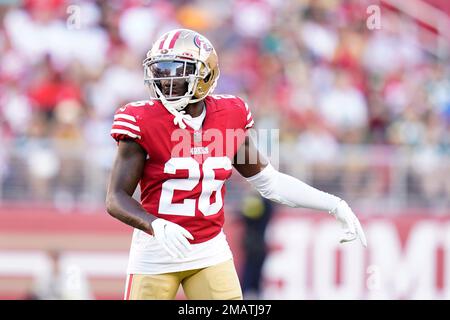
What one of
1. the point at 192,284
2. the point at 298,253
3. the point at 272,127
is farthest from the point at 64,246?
the point at 192,284

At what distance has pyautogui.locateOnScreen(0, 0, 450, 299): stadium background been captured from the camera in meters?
10.9

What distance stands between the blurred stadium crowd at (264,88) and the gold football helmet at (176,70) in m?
5.20

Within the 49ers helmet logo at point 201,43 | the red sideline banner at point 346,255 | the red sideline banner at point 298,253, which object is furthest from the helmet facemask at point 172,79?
the red sideline banner at point 346,255

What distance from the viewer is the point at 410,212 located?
37.1 feet

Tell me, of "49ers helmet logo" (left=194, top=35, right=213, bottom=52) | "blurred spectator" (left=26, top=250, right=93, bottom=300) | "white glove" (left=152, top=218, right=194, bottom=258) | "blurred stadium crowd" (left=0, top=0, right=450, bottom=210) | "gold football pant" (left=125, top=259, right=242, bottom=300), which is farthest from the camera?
"blurred stadium crowd" (left=0, top=0, right=450, bottom=210)

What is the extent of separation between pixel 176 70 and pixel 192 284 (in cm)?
110

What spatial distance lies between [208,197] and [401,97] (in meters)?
7.63

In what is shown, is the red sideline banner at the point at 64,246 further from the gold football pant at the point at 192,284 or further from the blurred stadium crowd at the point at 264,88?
the gold football pant at the point at 192,284

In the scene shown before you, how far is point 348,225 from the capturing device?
5.79 m

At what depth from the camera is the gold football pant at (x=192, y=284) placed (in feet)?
17.8

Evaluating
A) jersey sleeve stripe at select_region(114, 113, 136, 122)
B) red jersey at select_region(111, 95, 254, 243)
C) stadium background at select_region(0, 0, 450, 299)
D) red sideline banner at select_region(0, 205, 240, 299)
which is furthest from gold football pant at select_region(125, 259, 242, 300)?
red sideline banner at select_region(0, 205, 240, 299)

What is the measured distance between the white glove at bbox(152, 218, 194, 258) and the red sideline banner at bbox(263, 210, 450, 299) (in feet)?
20.1

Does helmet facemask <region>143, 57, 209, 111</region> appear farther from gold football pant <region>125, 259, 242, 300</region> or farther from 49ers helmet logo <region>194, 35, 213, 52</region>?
gold football pant <region>125, 259, 242, 300</region>
